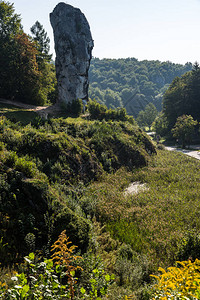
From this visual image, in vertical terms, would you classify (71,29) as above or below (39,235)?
above

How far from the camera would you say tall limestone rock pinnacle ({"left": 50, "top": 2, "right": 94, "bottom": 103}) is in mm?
33562

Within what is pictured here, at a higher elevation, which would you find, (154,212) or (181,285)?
(181,285)

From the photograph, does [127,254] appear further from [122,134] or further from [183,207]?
[122,134]

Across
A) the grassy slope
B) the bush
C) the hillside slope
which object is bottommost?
the grassy slope

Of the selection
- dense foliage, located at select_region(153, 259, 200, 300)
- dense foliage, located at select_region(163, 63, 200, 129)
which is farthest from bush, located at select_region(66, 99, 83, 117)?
dense foliage, located at select_region(163, 63, 200, 129)

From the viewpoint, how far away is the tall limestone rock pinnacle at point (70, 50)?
33562 millimetres

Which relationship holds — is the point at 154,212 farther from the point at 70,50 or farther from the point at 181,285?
the point at 70,50

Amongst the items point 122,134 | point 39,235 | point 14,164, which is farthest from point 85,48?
point 39,235

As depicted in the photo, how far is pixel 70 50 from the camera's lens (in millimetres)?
33469

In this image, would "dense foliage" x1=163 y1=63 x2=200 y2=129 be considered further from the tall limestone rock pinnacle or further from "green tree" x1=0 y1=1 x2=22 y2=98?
"green tree" x1=0 y1=1 x2=22 y2=98

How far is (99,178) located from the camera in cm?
1472

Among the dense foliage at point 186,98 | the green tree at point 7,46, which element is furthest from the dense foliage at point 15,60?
the dense foliage at point 186,98

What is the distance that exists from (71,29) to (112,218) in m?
34.8

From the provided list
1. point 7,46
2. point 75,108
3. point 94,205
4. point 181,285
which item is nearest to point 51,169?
point 94,205
